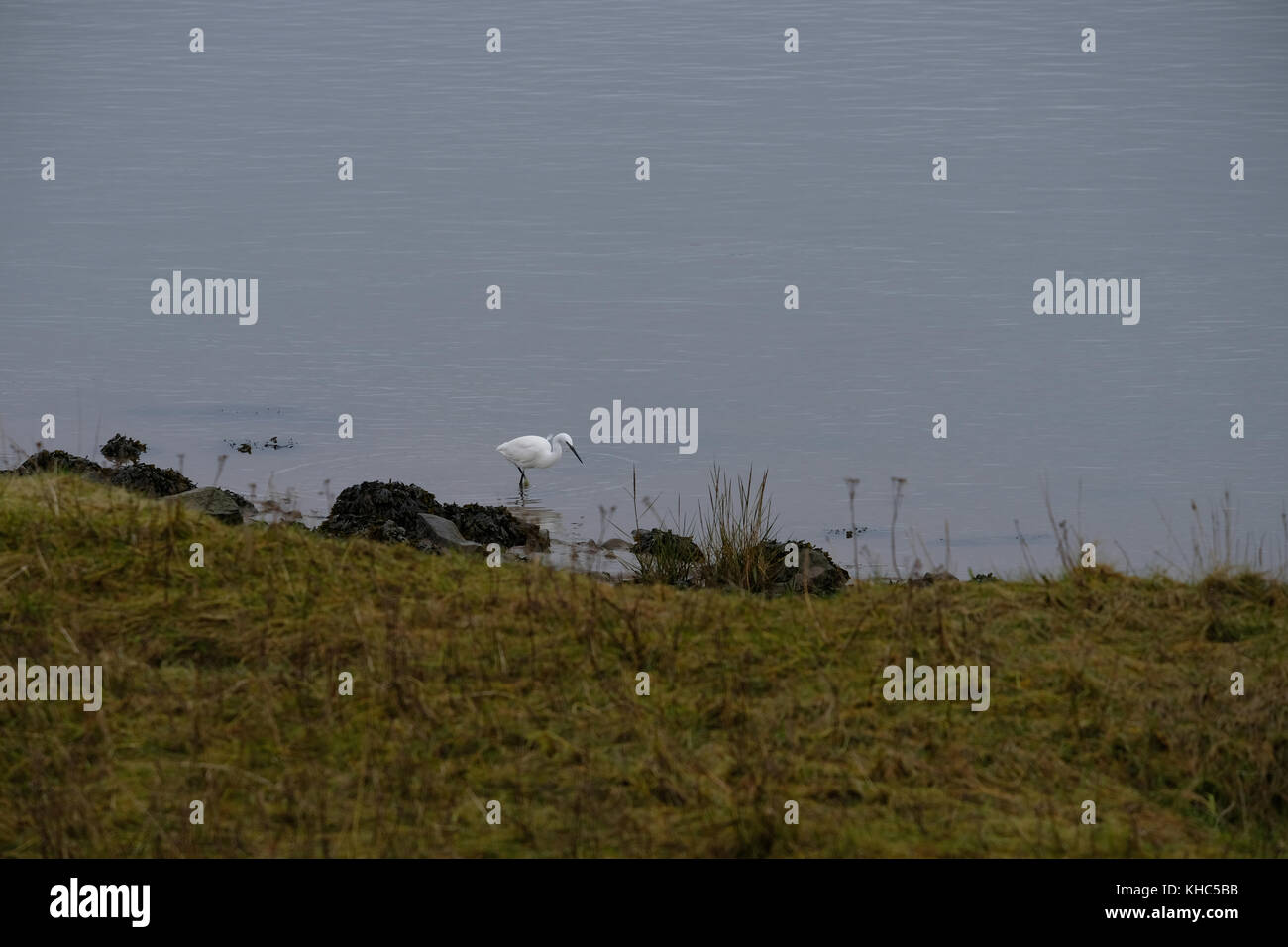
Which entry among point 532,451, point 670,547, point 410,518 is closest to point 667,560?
point 670,547

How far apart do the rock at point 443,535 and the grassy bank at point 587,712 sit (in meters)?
2.16

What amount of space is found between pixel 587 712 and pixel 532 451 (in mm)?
8450

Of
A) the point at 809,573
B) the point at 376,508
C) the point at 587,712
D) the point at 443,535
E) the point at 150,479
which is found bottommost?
the point at 587,712

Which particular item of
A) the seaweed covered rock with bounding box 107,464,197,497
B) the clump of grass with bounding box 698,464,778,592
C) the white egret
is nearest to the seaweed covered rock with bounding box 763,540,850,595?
the clump of grass with bounding box 698,464,778,592

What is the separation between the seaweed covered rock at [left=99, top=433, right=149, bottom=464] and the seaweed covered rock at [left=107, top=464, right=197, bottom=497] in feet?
6.37

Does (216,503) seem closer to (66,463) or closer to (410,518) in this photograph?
(410,518)

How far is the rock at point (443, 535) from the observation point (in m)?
11.2

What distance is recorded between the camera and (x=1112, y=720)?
7016 mm

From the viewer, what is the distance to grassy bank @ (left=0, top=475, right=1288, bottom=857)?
5879mm

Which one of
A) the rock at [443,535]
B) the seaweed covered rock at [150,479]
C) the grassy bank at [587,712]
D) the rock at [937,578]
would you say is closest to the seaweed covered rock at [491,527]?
the rock at [443,535]

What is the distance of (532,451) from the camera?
49.7 ft

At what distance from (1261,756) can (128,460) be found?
1169 centimetres
